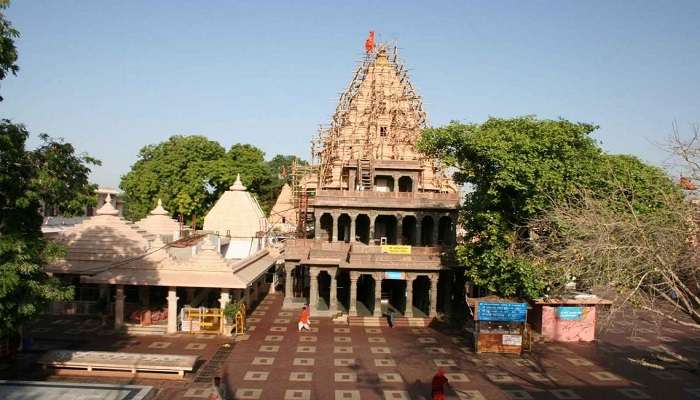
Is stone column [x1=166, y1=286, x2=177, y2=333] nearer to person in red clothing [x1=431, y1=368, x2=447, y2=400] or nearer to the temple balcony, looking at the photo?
the temple balcony

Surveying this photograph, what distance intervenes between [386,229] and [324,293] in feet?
24.2

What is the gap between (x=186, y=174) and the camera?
62594 mm

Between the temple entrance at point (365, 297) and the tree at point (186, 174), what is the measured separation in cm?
2830

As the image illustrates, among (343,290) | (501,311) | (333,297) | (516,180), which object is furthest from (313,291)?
(516,180)

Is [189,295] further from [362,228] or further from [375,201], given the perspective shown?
[362,228]

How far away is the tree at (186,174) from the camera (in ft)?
202

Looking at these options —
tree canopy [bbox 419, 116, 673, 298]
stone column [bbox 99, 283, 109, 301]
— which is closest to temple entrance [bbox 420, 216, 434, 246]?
tree canopy [bbox 419, 116, 673, 298]

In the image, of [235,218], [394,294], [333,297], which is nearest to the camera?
[333,297]

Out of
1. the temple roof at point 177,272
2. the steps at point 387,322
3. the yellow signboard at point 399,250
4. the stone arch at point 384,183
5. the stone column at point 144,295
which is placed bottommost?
the steps at point 387,322

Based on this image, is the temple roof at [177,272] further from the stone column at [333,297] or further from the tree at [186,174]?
the tree at [186,174]

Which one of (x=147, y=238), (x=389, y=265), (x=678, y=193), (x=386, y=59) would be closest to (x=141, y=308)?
(x=147, y=238)

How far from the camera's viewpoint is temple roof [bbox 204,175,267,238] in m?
47.8

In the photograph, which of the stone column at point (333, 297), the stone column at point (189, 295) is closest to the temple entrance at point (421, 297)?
the stone column at point (333, 297)

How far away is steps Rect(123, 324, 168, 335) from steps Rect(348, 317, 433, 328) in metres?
10.7
